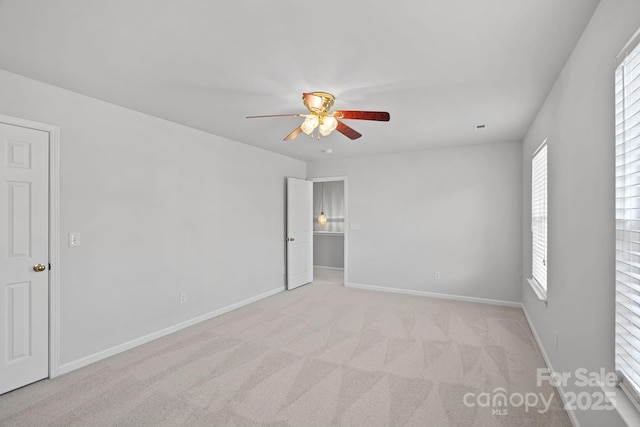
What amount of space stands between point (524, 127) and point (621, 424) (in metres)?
3.51

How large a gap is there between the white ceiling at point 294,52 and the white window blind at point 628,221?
62 cm

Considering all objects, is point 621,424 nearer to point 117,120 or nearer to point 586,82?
point 586,82

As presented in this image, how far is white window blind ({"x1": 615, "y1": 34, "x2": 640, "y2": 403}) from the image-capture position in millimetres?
1232

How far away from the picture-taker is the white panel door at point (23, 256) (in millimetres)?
2402

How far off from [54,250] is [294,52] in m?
2.60

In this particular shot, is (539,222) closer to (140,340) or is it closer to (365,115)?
(365,115)

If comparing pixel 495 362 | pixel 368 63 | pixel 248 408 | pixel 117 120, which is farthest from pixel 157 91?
pixel 495 362

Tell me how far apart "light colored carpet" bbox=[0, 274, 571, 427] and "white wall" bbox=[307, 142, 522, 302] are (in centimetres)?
95

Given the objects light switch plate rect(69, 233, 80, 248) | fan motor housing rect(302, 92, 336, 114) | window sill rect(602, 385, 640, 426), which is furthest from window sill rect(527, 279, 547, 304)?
light switch plate rect(69, 233, 80, 248)

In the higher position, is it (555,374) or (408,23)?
(408,23)

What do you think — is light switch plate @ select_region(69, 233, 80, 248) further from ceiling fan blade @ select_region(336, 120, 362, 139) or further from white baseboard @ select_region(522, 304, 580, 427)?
white baseboard @ select_region(522, 304, 580, 427)

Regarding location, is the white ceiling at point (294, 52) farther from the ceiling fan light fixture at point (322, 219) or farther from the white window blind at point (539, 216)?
the ceiling fan light fixture at point (322, 219)

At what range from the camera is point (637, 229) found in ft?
4.10

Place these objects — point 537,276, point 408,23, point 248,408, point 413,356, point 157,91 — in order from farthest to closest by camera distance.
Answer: point 537,276 → point 413,356 → point 157,91 → point 248,408 → point 408,23
